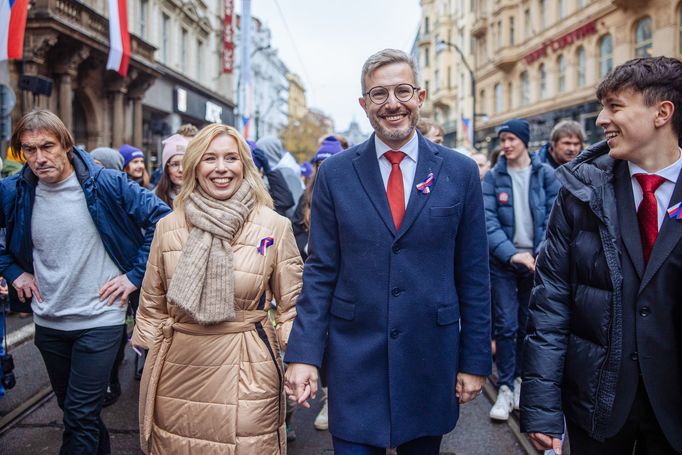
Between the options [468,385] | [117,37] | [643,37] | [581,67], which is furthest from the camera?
[581,67]

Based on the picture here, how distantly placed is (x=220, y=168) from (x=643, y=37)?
23.2m

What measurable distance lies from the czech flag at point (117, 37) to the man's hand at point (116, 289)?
12.3 meters

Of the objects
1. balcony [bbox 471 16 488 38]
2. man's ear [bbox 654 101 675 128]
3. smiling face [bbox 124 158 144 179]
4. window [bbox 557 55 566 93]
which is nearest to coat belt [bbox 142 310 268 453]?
man's ear [bbox 654 101 675 128]

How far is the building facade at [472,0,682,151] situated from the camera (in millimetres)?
21750

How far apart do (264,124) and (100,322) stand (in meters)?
68.1

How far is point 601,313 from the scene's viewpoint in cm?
220

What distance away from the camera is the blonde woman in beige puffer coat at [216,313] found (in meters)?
2.76

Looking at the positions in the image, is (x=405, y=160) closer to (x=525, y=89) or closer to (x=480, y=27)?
(x=525, y=89)

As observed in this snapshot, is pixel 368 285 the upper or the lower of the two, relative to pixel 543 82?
lower

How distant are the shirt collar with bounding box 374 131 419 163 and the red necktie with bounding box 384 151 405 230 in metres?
0.02

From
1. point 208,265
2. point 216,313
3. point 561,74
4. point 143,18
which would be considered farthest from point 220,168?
point 561,74

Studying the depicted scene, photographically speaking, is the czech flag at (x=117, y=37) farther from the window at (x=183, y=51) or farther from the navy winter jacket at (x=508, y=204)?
the window at (x=183, y=51)

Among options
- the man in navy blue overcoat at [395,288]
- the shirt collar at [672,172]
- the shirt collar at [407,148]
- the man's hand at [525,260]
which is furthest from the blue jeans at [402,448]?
the man's hand at [525,260]

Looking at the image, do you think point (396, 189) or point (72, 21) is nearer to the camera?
point (396, 189)
